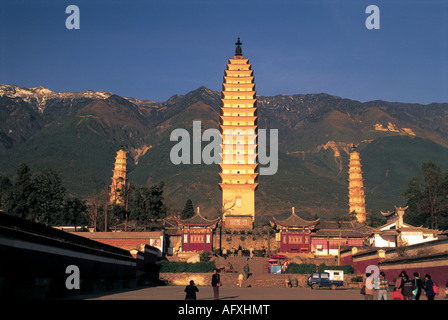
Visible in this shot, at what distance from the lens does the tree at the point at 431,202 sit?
7197 cm

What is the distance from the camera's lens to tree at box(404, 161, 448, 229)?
7197 centimetres

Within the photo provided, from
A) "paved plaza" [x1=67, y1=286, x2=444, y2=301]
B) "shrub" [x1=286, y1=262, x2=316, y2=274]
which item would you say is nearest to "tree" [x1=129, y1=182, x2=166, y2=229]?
"shrub" [x1=286, y1=262, x2=316, y2=274]

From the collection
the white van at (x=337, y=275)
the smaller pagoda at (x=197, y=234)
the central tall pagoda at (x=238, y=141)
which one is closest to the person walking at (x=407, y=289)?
the white van at (x=337, y=275)

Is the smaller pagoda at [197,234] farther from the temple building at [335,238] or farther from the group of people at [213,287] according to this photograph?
the group of people at [213,287]

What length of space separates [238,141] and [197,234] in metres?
19.9

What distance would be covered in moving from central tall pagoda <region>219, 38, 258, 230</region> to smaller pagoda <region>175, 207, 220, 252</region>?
19.5ft

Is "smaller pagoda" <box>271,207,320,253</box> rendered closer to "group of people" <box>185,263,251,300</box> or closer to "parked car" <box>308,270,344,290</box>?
"parked car" <box>308,270,344,290</box>

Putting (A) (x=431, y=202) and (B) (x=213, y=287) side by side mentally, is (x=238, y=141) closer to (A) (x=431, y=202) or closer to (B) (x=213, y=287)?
(A) (x=431, y=202)

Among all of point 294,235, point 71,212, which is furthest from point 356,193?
point 71,212

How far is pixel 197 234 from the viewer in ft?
216

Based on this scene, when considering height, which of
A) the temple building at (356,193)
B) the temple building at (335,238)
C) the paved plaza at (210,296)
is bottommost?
the paved plaza at (210,296)

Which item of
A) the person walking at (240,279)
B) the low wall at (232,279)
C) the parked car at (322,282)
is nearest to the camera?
the parked car at (322,282)

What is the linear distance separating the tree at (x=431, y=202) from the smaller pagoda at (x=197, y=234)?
2665cm
